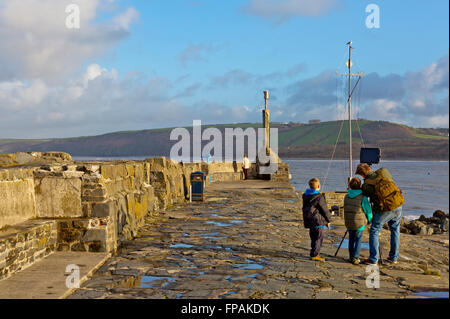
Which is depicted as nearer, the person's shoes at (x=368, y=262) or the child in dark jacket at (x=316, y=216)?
the person's shoes at (x=368, y=262)

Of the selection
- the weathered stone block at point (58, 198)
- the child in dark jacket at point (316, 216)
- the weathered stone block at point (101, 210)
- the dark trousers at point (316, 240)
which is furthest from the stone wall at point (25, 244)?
the dark trousers at point (316, 240)

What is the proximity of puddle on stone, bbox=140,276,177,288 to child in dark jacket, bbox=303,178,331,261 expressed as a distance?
2.34 meters

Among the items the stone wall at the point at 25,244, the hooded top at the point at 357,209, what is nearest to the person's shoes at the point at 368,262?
the hooded top at the point at 357,209

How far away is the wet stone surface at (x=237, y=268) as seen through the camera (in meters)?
5.30

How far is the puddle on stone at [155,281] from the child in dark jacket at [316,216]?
2.34m

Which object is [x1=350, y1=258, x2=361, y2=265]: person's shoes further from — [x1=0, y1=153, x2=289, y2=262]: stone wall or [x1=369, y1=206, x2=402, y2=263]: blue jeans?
[x1=0, y1=153, x2=289, y2=262]: stone wall

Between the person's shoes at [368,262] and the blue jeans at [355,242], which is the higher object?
the blue jeans at [355,242]

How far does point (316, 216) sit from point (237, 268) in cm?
151

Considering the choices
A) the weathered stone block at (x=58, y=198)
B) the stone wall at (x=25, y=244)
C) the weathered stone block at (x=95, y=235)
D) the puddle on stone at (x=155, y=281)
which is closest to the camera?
the puddle on stone at (x=155, y=281)

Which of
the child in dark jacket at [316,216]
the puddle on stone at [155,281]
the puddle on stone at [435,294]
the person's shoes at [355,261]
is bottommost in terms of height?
the puddle on stone at [435,294]

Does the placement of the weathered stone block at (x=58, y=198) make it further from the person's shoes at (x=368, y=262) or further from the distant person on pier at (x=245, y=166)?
the distant person on pier at (x=245, y=166)

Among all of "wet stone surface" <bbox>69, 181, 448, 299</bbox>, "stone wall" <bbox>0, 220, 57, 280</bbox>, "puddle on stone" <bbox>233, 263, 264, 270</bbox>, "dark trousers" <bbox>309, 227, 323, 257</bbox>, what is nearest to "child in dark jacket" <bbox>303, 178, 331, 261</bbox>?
"dark trousers" <bbox>309, 227, 323, 257</bbox>

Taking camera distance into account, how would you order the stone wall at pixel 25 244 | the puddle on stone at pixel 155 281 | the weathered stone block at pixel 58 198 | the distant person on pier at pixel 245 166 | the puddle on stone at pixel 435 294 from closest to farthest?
1. the puddle on stone at pixel 435 294
2. the puddle on stone at pixel 155 281
3. the stone wall at pixel 25 244
4. the weathered stone block at pixel 58 198
5. the distant person on pier at pixel 245 166

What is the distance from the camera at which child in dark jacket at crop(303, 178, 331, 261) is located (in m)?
7.00
